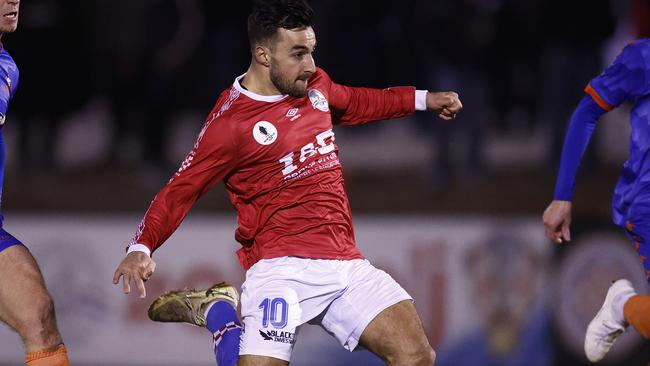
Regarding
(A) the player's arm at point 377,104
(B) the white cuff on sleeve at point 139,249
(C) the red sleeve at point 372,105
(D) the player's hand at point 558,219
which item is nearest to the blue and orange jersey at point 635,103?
(D) the player's hand at point 558,219

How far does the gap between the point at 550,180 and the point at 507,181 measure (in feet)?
1.23

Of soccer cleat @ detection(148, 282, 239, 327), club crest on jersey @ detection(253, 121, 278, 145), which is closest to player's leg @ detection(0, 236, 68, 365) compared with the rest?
soccer cleat @ detection(148, 282, 239, 327)

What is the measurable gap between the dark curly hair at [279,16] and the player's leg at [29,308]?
1.53m

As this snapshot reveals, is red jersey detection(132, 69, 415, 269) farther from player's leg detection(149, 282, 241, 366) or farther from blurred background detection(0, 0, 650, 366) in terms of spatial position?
blurred background detection(0, 0, 650, 366)

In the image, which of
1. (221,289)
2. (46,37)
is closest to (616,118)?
(46,37)

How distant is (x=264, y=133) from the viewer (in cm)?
533

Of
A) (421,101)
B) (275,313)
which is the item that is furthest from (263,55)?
(275,313)

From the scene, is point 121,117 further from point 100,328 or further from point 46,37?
Answer: point 100,328

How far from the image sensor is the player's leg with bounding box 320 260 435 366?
5.26 m

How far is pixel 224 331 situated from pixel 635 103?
7.41 feet

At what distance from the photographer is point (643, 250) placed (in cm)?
535

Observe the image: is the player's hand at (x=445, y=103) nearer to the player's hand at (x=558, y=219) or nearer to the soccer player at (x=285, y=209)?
the soccer player at (x=285, y=209)

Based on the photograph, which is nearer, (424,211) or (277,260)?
(277,260)

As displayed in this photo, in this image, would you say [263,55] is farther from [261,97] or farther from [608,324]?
[608,324]
